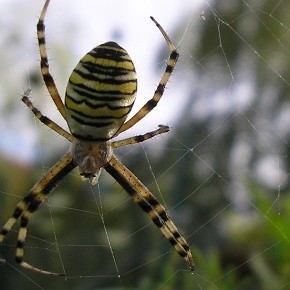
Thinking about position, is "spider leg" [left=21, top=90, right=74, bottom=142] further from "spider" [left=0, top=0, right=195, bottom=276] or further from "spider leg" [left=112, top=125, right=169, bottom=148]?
"spider leg" [left=112, top=125, right=169, bottom=148]

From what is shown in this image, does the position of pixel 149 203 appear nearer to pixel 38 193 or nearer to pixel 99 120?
pixel 38 193

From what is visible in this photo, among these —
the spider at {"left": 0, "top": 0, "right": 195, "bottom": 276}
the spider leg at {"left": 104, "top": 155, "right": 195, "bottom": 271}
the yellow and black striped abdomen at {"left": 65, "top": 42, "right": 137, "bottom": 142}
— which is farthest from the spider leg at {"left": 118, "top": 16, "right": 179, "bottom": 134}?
the spider leg at {"left": 104, "top": 155, "right": 195, "bottom": 271}

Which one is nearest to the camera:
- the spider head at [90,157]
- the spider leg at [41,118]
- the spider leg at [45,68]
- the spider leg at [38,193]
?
the spider leg at [45,68]

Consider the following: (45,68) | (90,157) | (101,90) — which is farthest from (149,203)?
(101,90)

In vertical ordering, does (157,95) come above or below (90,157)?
above

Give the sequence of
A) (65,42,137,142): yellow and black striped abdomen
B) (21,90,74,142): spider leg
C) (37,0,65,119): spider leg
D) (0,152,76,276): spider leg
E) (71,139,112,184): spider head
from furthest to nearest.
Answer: (0,152,76,276): spider leg < (71,139,112,184): spider head < (21,90,74,142): spider leg < (37,0,65,119): spider leg < (65,42,137,142): yellow and black striped abdomen

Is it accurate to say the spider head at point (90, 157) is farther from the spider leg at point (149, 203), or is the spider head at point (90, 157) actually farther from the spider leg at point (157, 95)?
the spider leg at point (157, 95)

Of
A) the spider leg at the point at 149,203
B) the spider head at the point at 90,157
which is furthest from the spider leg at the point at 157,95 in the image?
the spider leg at the point at 149,203

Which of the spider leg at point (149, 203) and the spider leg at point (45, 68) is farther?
the spider leg at point (149, 203)
